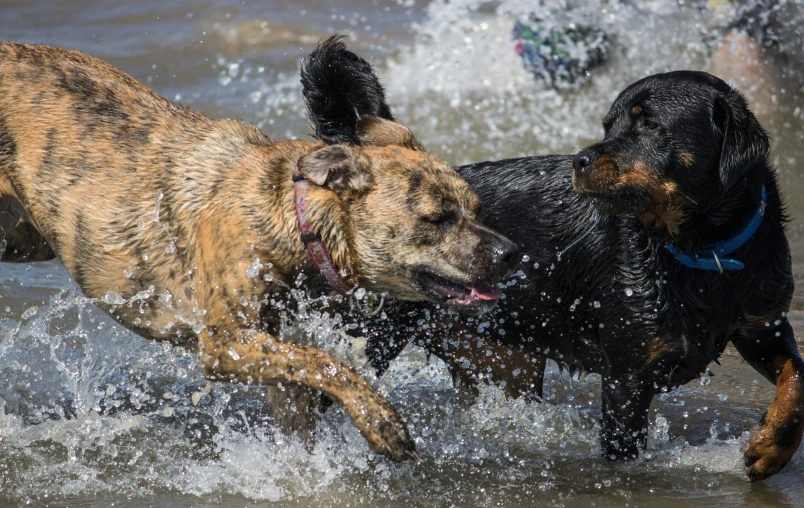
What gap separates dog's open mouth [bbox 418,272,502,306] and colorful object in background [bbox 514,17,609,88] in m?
6.70

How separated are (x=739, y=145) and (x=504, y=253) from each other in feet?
3.40

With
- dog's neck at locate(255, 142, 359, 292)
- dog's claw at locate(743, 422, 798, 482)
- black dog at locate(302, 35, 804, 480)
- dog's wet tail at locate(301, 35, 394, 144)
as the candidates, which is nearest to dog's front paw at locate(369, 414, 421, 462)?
dog's neck at locate(255, 142, 359, 292)

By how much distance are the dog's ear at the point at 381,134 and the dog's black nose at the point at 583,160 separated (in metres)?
0.85

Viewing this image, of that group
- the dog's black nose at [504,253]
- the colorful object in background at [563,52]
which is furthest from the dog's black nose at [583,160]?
the colorful object in background at [563,52]

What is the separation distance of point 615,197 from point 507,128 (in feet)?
19.5

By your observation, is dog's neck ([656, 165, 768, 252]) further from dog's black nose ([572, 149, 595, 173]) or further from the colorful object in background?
the colorful object in background

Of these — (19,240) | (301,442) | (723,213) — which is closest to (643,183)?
(723,213)

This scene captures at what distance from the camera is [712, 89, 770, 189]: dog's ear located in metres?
3.76

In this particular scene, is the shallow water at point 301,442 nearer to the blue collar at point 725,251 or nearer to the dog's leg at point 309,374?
the dog's leg at point 309,374

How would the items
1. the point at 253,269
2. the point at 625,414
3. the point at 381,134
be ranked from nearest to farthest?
the point at 253,269 → the point at 625,414 → the point at 381,134

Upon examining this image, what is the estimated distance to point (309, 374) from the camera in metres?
3.75

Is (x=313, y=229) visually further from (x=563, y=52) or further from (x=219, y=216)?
(x=563, y=52)

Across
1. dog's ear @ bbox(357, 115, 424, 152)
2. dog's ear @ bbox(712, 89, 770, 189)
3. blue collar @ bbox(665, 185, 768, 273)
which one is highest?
dog's ear @ bbox(712, 89, 770, 189)

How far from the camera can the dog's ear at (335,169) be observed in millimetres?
3893
